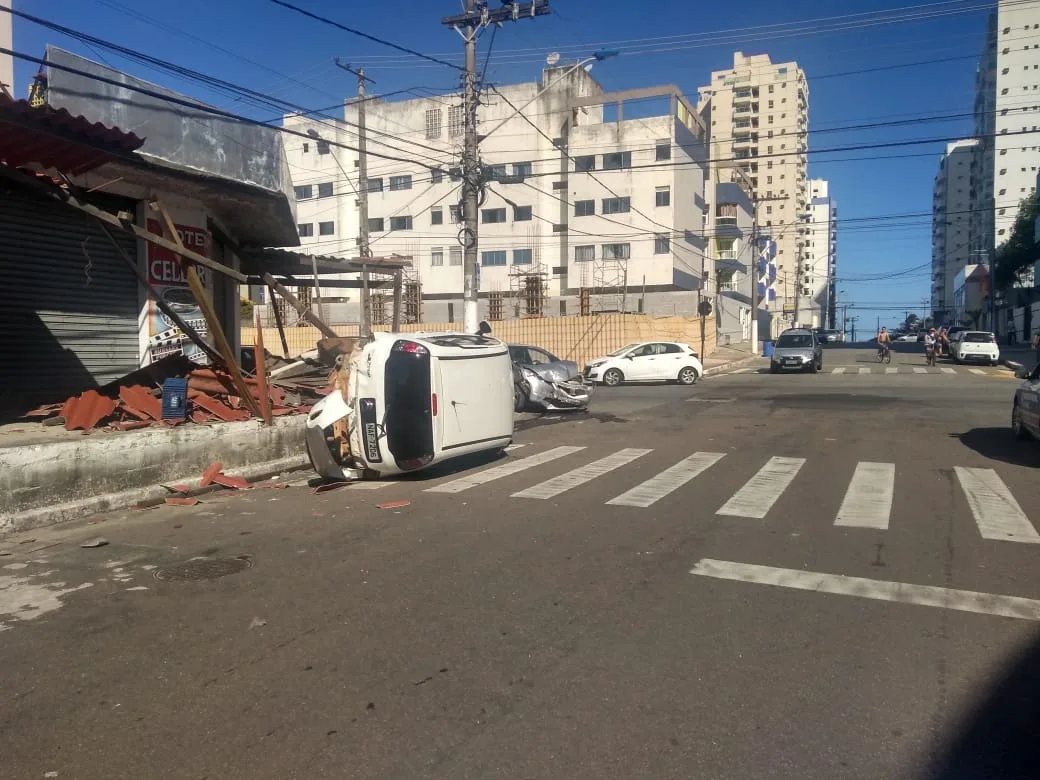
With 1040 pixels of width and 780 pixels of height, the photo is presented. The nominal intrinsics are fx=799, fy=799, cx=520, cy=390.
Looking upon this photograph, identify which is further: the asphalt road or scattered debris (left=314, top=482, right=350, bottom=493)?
scattered debris (left=314, top=482, right=350, bottom=493)

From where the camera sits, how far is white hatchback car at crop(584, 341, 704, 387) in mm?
28219

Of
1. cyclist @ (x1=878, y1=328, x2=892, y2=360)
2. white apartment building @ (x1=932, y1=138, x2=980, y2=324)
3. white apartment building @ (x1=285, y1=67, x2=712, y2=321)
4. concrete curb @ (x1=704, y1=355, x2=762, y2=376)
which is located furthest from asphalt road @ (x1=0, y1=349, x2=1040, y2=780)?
white apartment building @ (x1=932, y1=138, x2=980, y2=324)

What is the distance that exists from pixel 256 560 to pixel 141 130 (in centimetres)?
738

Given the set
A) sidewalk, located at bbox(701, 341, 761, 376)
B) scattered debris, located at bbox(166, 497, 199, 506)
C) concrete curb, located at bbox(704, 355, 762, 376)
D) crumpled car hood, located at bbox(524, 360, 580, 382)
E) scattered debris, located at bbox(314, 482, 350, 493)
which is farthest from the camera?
sidewalk, located at bbox(701, 341, 761, 376)

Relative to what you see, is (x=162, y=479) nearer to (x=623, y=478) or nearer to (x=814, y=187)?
(x=623, y=478)

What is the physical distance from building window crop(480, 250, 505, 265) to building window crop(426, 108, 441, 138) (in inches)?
397

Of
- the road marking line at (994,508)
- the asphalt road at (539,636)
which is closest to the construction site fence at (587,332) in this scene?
the road marking line at (994,508)

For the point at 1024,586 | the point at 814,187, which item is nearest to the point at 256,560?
the point at 1024,586

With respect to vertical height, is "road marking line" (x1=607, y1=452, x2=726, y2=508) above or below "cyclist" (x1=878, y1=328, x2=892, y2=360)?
below

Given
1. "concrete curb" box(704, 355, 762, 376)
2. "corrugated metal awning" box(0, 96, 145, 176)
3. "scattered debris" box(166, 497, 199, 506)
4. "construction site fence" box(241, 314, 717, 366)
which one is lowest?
"concrete curb" box(704, 355, 762, 376)

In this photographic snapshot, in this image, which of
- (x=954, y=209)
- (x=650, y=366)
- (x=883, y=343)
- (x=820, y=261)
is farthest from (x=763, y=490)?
(x=820, y=261)

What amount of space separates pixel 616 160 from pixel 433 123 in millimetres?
15128

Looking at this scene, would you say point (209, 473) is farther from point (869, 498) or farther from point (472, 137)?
point (472, 137)

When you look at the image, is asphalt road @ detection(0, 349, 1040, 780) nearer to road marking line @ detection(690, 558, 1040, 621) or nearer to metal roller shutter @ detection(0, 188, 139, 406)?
road marking line @ detection(690, 558, 1040, 621)
